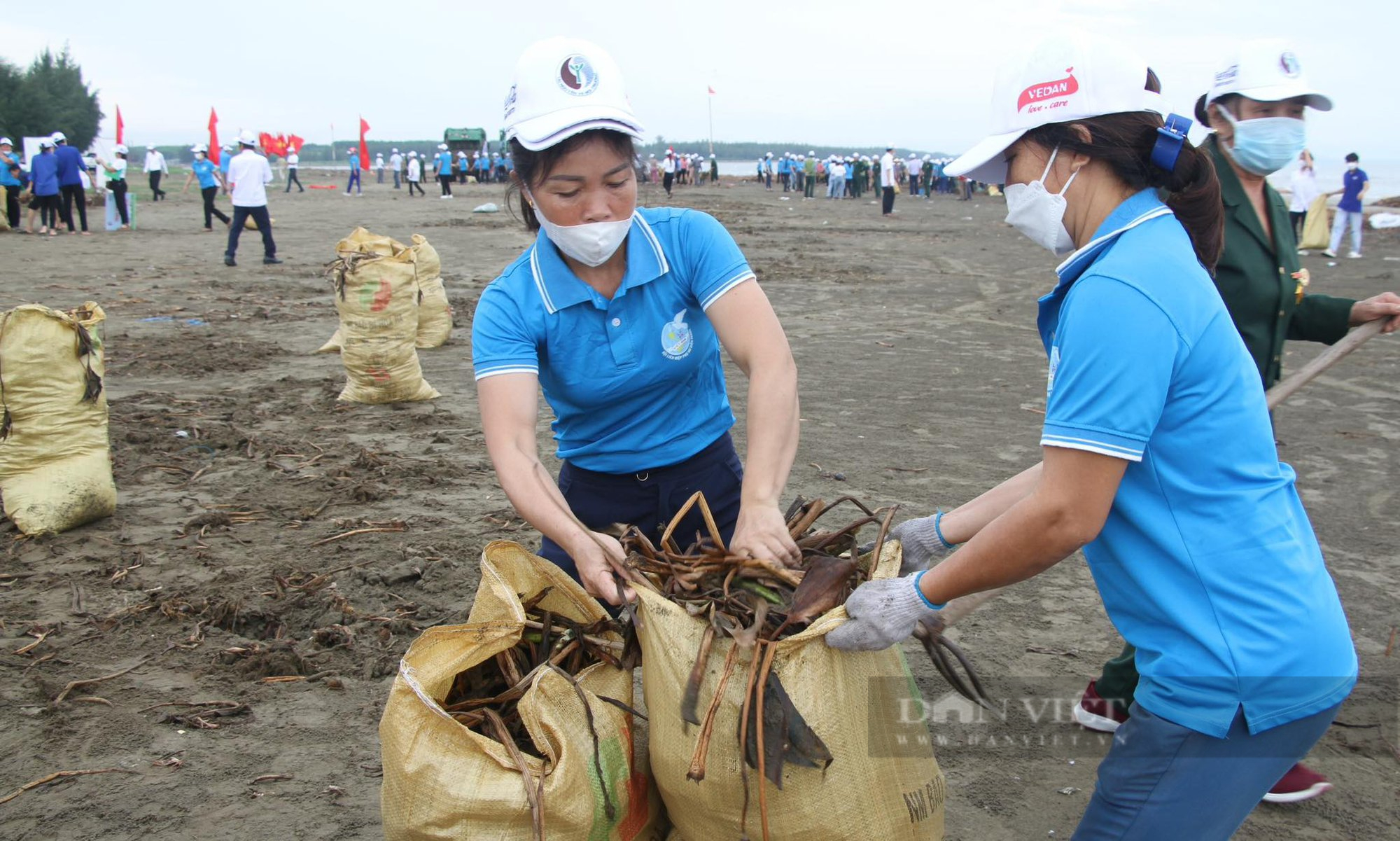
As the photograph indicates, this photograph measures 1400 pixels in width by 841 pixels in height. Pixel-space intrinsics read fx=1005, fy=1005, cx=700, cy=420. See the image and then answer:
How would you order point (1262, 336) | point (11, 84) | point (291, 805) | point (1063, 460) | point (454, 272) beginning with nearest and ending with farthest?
point (1063, 460) < point (291, 805) < point (1262, 336) < point (454, 272) < point (11, 84)

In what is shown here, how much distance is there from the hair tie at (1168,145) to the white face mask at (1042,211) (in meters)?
0.12

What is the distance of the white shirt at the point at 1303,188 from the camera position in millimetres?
16562

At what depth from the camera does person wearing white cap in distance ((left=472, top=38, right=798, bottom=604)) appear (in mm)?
2086

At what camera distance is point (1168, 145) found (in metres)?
1.55

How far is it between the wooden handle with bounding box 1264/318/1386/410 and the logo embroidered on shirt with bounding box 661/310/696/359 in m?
1.84

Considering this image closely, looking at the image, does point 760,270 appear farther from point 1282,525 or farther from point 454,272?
point 1282,525

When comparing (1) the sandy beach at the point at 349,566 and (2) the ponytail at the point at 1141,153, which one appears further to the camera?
(1) the sandy beach at the point at 349,566

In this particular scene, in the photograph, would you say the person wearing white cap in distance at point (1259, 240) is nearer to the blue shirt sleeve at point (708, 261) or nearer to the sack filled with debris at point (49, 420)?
the blue shirt sleeve at point (708, 261)

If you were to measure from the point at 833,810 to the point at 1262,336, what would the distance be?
2.21 metres

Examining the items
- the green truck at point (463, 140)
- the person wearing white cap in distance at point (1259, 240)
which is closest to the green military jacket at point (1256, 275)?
the person wearing white cap in distance at point (1259, 240)

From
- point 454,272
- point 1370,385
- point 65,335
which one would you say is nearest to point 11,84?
point 454,272

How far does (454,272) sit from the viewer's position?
14.5 m

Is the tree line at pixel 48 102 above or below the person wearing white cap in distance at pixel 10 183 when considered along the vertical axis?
above

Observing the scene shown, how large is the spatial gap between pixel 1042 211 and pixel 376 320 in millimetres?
6062
